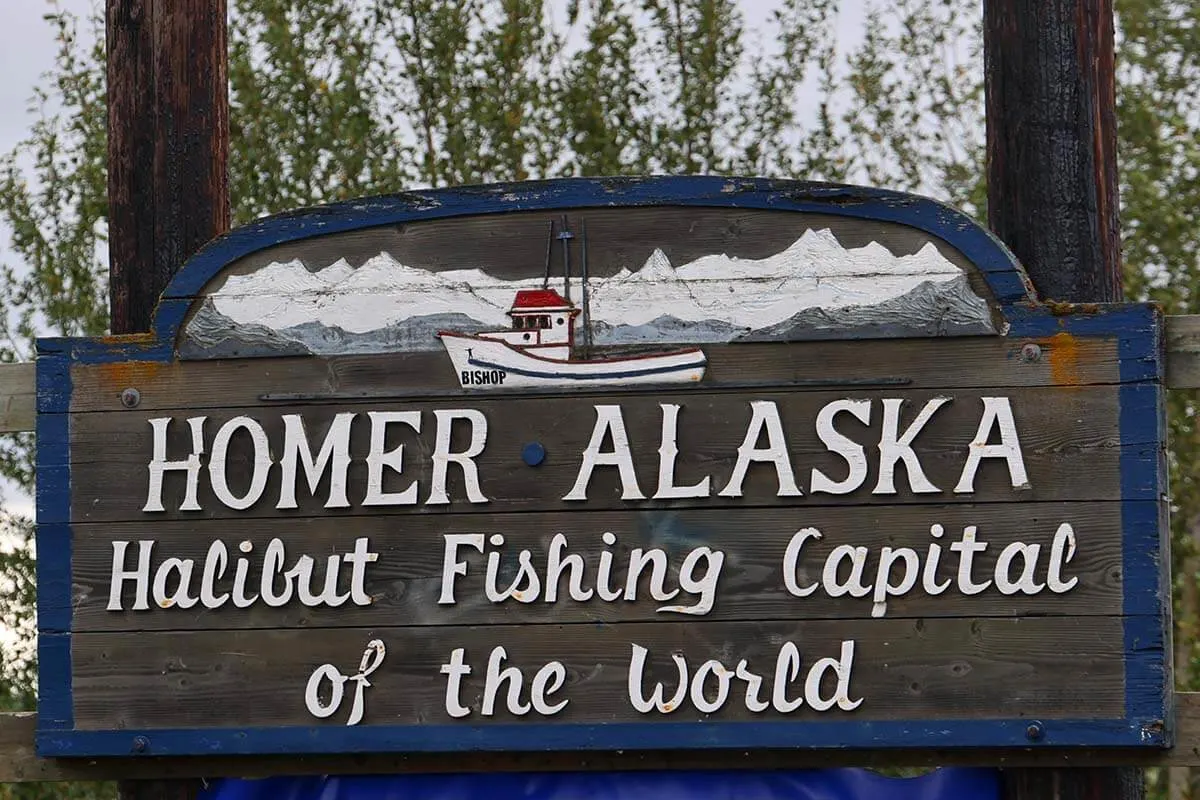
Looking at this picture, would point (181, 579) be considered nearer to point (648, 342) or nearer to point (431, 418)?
point (431, 418)

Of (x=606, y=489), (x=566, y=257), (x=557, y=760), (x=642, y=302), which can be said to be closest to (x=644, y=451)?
(x=606, y=489)

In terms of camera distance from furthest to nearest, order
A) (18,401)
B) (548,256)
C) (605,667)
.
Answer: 1. (18,401)
2. (548,256)
3. (605,667)

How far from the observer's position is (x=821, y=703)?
399 cm

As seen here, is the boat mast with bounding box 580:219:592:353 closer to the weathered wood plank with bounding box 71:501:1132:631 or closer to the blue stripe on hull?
the blue stripe on hull

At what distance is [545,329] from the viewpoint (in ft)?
13.5

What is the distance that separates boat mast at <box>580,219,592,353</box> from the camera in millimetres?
4117

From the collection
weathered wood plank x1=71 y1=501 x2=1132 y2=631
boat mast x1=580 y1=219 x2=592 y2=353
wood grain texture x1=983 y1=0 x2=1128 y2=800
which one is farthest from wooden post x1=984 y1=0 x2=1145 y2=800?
boat mast x1=580 y1=219 x2=592 y2=353

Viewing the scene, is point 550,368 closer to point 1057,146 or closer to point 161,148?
point 161,148

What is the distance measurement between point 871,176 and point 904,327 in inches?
168

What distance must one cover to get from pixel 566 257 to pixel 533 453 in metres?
0.50

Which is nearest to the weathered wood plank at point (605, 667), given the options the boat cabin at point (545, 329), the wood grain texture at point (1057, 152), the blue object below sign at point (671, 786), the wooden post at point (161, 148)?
the blue object below sign at point (671, 786)

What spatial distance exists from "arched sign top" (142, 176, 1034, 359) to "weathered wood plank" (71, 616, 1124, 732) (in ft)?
2.39

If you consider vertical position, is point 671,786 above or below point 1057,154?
below

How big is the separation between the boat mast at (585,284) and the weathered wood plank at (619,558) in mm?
443
